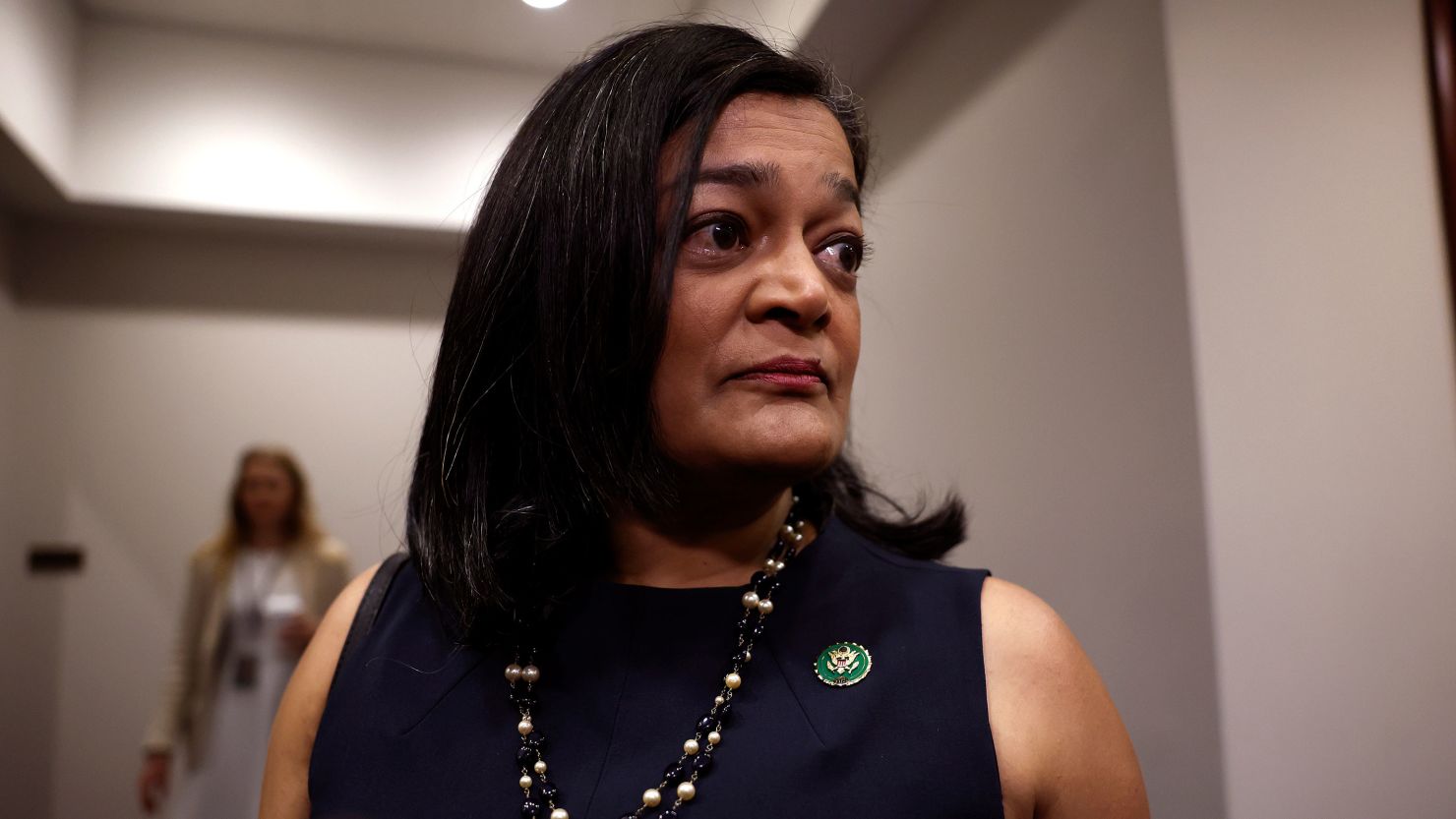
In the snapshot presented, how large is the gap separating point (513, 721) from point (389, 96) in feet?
9.48

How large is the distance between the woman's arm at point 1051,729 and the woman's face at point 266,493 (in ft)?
7.86

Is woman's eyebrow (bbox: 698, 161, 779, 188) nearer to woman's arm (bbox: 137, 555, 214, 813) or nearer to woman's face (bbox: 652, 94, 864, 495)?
woman's face (bbox: 652, 94, 864, 495)

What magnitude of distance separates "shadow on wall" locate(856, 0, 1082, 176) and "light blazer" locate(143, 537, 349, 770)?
1776 mm

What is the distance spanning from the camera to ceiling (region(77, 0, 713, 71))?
247 cm

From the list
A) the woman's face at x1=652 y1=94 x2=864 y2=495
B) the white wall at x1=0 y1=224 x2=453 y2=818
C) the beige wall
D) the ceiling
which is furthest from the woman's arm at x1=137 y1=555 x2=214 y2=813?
the woman's face at x1=652 y1=94 x2=864 y2=495

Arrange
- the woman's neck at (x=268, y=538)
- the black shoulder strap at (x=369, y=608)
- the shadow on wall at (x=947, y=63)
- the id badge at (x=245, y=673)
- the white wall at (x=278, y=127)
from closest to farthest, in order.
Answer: the black shoulder strap at (x=369, y=608) < the shadow on wall at (x=947, y=63) < the id badge at (x=245, y=673) < the woman's neck at (x=268, y=538) < the white wall at (x=278, y=127)

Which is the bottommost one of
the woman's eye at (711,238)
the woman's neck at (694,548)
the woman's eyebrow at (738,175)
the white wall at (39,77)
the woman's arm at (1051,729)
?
the woman's arm at (1051,729)

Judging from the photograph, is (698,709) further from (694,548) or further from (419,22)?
(419,22)

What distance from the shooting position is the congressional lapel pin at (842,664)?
917 millimetres

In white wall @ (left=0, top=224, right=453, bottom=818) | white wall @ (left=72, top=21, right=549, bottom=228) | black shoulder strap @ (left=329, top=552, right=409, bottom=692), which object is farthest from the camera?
white wall @ (left=0, top=224, right=453, bottom=818)

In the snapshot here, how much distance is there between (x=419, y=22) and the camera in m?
2.92

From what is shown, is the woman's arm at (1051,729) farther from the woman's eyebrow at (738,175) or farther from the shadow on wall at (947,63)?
the shadow on wall at (947,63)

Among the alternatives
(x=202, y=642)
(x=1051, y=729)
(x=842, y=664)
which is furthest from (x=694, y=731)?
(x=202, y=642)

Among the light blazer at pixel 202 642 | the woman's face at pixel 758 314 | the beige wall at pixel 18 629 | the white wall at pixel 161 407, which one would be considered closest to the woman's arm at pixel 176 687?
the light blazer at pixel 202 642
